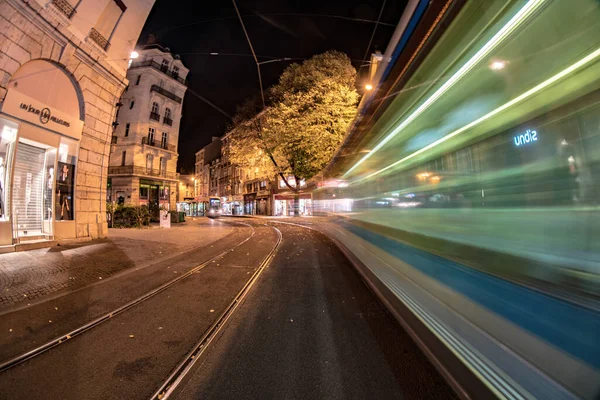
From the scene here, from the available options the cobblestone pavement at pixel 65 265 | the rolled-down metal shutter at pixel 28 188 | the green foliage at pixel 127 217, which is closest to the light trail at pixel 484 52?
the cobblestone pavement at pixel 65 265

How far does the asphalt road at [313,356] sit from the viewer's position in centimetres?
221

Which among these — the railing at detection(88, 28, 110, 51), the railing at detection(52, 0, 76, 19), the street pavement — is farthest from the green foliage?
the street pavement

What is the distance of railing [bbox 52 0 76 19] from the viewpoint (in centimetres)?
922

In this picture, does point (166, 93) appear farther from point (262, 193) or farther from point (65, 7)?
point (65, 7)

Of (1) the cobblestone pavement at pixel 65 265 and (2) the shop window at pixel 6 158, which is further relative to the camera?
(2) the shop window at pixel 6 158

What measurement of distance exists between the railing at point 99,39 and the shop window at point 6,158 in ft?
16.6

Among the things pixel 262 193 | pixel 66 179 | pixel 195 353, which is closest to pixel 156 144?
pixel 262 193

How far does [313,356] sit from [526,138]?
4723 millimetres

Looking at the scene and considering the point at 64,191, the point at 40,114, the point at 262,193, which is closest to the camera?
the point at 40,114

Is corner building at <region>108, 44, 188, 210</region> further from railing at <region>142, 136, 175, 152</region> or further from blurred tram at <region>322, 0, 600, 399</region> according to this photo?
blurred tram at <region>322, 0, 600, 399</region>

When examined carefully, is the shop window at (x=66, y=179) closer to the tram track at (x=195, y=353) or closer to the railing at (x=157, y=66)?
the tram track at (x=195, y=353)

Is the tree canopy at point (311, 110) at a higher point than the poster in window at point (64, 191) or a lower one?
higher

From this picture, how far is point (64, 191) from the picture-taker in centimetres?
1037

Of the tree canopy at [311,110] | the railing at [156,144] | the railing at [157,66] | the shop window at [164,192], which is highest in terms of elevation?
the railing at [157,66]
